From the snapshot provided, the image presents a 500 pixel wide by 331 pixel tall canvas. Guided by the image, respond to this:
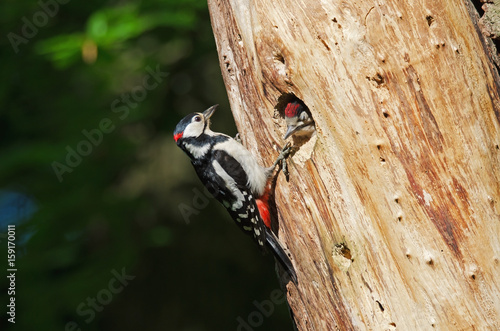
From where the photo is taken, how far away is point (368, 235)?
233 centimetres

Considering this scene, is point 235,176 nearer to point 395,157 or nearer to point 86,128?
point 86,128

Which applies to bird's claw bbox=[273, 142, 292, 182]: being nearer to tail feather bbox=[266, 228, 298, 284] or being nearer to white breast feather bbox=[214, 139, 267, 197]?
white breast feather bbox=[214, 139, 267, 197]

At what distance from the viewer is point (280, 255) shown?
2.86m

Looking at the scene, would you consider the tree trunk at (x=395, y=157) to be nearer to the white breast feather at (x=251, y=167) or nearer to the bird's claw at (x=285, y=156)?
the bird's claw at (x=285, y=156)

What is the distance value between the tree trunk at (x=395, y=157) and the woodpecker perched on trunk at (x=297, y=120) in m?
0.11

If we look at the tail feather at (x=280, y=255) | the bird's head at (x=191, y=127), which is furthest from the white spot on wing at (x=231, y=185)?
the tail feather at (x=280, y=255)

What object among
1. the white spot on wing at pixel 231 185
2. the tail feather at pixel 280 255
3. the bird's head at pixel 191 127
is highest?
the bird's head at pixel 191 127

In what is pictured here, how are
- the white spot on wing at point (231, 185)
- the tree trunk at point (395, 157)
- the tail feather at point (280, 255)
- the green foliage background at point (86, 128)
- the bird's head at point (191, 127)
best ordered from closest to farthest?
the tree trunk at point (395, 157) → the tail feather at point (280, 255) → the white spot on wing at point (231, 185) → the green foliage background at point (86, 128) → the bird's head at point (191, 127)

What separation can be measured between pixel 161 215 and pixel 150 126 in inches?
40.9

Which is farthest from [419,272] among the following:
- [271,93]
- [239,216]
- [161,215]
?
[161,215]

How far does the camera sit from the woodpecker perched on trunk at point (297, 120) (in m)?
2.65

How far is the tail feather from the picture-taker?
2777mm

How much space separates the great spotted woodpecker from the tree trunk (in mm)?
418

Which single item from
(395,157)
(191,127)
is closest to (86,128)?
(191,127)
